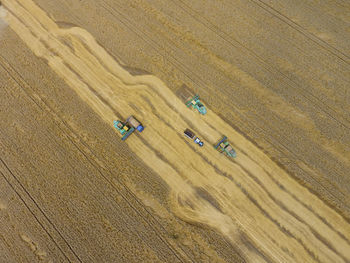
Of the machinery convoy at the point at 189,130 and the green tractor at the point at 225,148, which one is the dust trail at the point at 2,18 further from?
the green tractor at the point at 225,148

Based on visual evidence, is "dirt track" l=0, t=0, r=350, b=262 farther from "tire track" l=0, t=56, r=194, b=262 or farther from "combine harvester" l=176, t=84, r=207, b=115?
"combine harvester" l=176, t=84, r=207, b=115

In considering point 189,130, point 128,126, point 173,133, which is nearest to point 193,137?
point 189,130

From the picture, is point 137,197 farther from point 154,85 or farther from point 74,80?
point 74,80

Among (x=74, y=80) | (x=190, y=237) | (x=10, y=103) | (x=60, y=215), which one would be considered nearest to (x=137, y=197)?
(x=190, y=237)

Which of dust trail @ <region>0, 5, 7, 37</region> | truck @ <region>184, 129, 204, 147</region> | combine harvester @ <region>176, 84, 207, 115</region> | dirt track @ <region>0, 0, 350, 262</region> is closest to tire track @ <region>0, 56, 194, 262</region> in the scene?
dirt track @ <region>0, 0, 350, 262</region>

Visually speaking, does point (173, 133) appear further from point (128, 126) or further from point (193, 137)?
point (128, 126)
